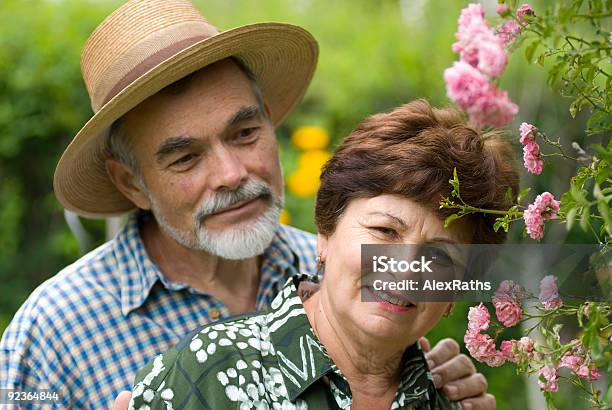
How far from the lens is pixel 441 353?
2.59 metres

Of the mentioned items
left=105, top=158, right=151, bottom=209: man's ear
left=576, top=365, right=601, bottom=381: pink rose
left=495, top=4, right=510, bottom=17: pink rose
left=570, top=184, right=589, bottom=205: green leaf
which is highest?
left=495, top=4, right=510, bottom=17: pink rose

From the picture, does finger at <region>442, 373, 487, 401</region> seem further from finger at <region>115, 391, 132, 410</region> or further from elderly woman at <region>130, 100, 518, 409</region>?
finger at <region>115, 391, 132, 410</region>

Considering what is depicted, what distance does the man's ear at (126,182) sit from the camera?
3059 millimetres

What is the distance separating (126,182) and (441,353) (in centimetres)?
124

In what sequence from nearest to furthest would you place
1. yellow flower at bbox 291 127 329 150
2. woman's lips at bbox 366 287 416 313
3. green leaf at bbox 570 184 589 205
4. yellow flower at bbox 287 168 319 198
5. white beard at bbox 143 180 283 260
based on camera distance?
1. green leaf at bbox 570 184 589 205
2. woman's lips at bbox 366 287 416 313
3. white beard at bbox 143 180 283 260
4. yellow flower at bbox 287 168 319 198
5. yellow flower at bbox 291 127 329 150

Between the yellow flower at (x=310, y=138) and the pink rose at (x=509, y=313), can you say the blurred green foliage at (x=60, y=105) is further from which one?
the pink rose at (x=509, y=313)

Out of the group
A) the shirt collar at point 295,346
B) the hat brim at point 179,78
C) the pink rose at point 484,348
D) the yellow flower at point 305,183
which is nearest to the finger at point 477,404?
the shirt collar at point 295,346

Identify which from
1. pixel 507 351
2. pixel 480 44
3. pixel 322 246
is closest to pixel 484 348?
pixel 507 351

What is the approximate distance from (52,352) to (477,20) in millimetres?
1856

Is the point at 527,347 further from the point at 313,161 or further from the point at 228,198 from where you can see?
the point at 313,161

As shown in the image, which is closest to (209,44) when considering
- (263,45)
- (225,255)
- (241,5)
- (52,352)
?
(263,45)

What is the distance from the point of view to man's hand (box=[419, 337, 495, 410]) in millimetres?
2479

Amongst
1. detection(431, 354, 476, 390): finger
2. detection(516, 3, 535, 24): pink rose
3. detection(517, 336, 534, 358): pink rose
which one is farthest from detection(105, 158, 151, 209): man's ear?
detection(516, 3, 535, 24): pink rose

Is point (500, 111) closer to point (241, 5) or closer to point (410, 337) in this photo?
point (410, 337)
